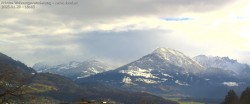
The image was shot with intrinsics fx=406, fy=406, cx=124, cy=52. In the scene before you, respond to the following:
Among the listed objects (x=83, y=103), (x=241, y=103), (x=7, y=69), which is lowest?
(x=241, y=103)

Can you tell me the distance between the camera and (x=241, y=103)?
173875 mm

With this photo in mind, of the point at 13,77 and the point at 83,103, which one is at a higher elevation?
the point at 13,77

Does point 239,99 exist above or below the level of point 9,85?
below

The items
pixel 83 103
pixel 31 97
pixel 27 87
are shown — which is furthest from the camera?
pixel 83 103

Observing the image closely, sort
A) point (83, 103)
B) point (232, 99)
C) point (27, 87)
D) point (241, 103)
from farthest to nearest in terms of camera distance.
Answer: point (232, 99)
point (241, 103)
point (83, 103)
point (27, 87)

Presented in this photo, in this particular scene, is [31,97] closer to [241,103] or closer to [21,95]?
[21,95]

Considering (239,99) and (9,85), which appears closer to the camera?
(9,85)

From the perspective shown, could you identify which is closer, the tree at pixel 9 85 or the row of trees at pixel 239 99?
the tree at pixel 9 85

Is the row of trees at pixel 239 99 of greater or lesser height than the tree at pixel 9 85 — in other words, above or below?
below

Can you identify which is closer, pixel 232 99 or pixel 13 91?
pixel 13 91

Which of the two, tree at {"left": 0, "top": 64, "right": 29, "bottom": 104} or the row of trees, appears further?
the row of trees

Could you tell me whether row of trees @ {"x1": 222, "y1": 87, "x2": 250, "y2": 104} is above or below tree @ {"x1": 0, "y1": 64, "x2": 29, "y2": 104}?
below

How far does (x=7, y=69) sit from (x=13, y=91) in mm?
1209

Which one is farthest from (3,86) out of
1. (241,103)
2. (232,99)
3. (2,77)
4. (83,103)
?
(232,99)
